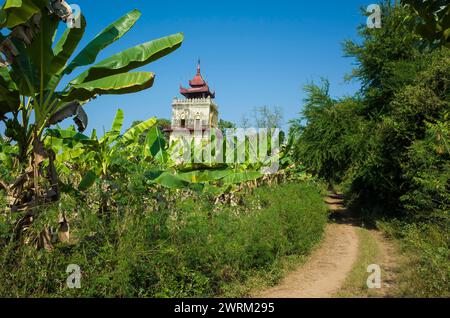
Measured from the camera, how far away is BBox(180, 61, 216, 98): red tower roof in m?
50.3

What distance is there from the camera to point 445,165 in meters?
7.30

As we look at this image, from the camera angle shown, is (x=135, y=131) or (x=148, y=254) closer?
(x=148, y=254)

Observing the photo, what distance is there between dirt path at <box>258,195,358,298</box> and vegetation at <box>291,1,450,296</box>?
4.48 feet

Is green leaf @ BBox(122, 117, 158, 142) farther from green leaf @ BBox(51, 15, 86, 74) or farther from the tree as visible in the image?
the tree

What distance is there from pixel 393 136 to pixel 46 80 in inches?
403

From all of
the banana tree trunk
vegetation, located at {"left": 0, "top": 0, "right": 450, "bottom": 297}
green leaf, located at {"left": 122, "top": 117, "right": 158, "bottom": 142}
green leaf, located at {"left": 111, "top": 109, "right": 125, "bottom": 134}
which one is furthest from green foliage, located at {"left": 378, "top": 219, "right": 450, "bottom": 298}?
green leaf, located at {"left": 111, "top": 109, "right": 125, "bottom": 134}

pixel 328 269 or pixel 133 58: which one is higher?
pixel 133 58

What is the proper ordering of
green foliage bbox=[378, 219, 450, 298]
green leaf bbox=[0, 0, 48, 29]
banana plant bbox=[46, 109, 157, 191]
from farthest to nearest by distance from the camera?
1. banana plant bbox=[46, 109, 157, 191]
2. green foliage bbox=[378, 219, 450, 298]
3. green leaf bbox=[0, 0, 48, 29]

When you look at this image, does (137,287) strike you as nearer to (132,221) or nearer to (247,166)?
(132,221)

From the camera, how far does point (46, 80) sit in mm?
4648

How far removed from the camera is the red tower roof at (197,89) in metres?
50.3

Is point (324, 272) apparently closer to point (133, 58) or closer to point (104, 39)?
point (133, 58)
